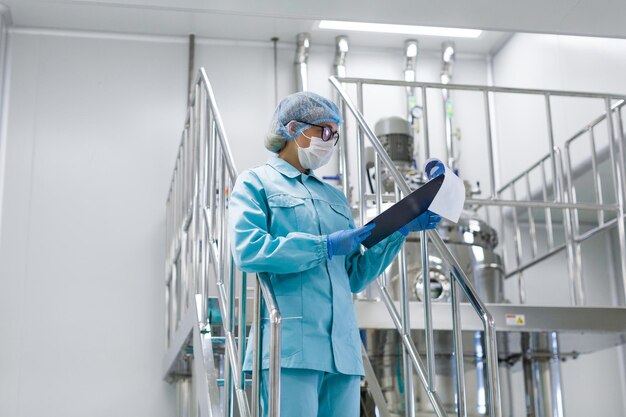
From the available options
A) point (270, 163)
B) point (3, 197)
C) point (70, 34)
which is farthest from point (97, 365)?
point (270, 163)

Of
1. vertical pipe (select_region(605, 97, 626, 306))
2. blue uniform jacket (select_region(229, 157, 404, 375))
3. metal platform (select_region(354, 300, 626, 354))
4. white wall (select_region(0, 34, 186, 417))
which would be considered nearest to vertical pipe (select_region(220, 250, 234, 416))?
blue uniform jacket (select_region(229, 157, 404, 375))

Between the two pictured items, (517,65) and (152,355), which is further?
→ (517,65)

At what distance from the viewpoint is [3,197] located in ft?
22.8

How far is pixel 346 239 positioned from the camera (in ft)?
8.64

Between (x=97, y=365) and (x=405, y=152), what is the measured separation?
112 inches

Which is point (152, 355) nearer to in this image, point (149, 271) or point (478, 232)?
point (149, 271)

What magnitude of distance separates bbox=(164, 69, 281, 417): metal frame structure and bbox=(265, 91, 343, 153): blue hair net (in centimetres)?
21

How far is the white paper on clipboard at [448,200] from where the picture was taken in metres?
2.65

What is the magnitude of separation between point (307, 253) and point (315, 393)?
1.37ft

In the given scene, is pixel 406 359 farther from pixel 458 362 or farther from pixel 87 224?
pixel 87 224

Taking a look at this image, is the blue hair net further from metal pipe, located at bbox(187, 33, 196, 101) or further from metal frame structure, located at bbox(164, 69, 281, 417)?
metal pipe, located at bbox(187, 33, 196, 101)

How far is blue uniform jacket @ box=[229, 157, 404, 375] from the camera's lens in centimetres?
264

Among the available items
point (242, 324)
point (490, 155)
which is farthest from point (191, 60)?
point (242, 324)

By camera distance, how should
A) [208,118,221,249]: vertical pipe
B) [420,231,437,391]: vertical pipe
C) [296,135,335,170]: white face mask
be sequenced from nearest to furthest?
1. [296,135,335,170]: white face mask
2. [420,231,437,391]: vertical pipe
3. [208,118,221,249]: vertical pipe
